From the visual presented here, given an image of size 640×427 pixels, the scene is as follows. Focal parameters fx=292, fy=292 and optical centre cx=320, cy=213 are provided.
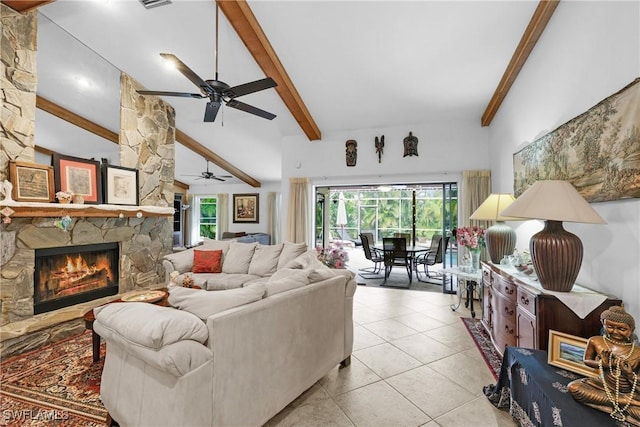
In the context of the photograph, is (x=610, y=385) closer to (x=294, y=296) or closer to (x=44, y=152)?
(x=294, y=296)

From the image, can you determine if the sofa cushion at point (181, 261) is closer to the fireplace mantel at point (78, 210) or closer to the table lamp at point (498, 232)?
the fireplace mantel at point (78, 210)

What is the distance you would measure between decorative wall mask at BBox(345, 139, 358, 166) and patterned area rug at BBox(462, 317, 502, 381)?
3.29 metres

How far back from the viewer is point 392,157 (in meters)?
5.48

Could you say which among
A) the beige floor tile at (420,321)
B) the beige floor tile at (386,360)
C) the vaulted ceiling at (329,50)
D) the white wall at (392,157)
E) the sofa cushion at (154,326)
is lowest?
the beige floor tile at (420,321)

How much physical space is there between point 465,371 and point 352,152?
411cm

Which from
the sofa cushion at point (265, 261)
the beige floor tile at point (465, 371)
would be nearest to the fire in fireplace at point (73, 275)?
the sofa cushion at point (265, 261)

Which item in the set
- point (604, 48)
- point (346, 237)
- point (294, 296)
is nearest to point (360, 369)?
point (294, 296)

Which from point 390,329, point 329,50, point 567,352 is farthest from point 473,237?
point 329,50

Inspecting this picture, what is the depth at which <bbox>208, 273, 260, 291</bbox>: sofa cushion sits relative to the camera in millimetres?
4121

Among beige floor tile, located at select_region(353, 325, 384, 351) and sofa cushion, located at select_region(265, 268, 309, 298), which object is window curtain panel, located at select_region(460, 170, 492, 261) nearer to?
beige floor tile, located at select_region(353, 325, 384, 351)

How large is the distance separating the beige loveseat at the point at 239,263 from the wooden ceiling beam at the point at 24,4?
127 inches

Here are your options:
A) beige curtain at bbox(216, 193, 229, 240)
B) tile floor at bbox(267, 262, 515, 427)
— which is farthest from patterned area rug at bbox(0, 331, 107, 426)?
beige curtain at bbox(216, 193, 229, 240)

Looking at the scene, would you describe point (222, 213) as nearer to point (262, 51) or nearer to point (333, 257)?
point (262, 51)

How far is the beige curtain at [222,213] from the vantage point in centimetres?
970
